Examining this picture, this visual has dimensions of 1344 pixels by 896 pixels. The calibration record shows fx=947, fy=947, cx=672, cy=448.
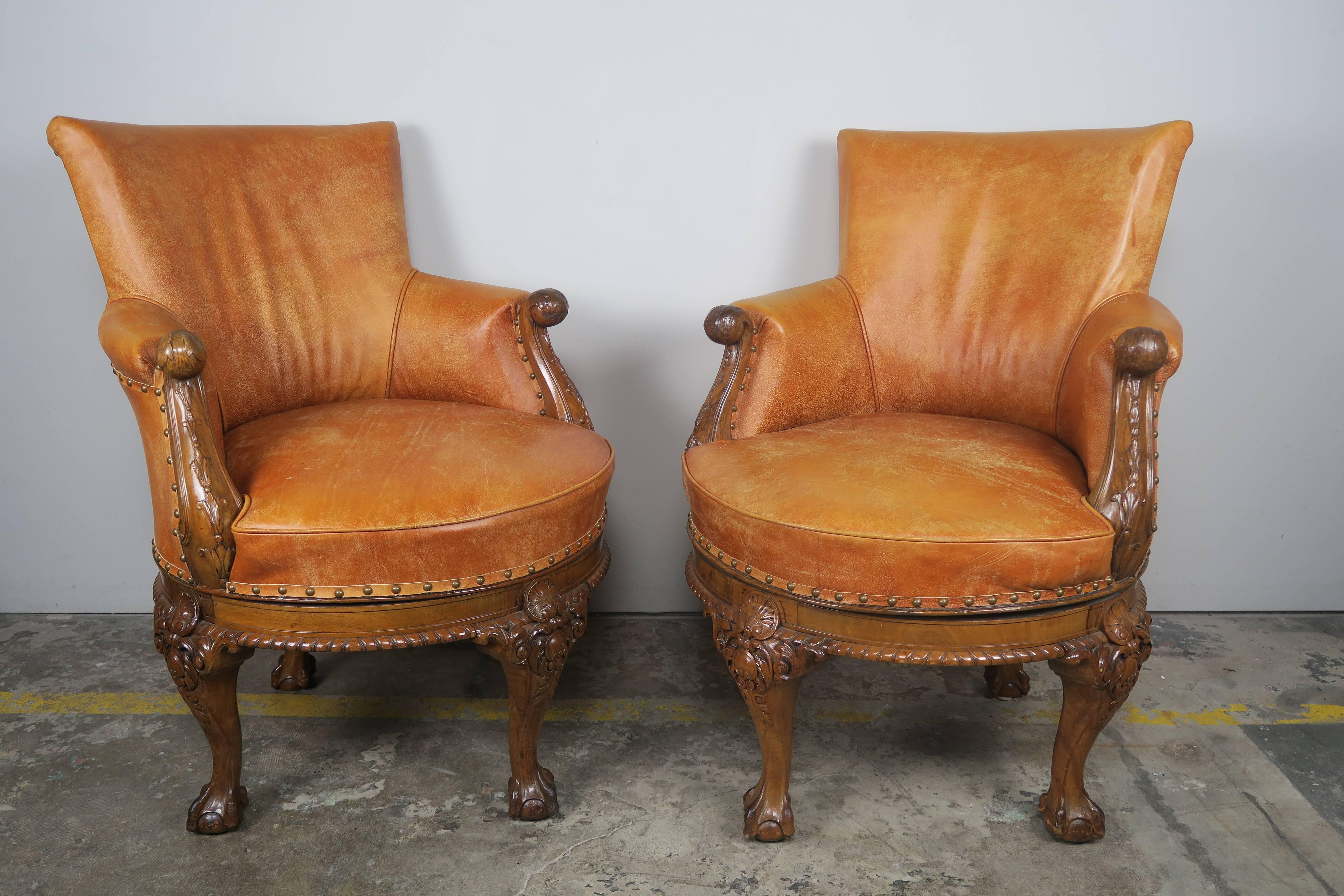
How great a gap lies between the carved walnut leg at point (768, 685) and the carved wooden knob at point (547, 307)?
0.67 meters

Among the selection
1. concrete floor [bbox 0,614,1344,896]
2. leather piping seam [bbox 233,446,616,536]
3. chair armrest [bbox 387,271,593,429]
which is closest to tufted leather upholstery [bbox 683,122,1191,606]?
leather piping seam [bbox 233,446,616,536]

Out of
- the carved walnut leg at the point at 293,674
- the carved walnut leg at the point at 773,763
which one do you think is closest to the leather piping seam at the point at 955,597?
the carved walnut leg at the point at 773,763

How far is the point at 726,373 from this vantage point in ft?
5.78

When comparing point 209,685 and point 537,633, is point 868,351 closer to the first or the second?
point 537,633

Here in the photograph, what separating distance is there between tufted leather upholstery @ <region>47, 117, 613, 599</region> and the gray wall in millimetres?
257

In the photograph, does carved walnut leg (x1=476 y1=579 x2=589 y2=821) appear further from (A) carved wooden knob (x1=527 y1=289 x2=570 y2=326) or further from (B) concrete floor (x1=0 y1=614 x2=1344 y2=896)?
(A) carved wooden knob (x1=527 y1=289 x2=570 y2=326)

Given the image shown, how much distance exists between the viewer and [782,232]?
2.22 metres

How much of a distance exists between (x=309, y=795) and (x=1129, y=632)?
1.40 metres

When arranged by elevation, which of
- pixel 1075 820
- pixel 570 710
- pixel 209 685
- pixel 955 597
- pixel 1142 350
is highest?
pixel 1142 350

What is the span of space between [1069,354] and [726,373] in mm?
637

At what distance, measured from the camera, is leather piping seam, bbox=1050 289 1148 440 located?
1.73 metres

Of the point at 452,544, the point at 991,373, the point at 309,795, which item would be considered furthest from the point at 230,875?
the point at 991,373

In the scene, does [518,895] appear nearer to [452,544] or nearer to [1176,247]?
[452,544]

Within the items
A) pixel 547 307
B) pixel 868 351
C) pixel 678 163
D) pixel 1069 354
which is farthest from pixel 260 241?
pixel 1069 354
